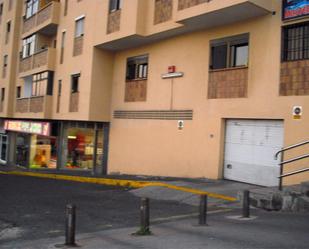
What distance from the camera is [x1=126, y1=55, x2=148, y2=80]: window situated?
20.3 m

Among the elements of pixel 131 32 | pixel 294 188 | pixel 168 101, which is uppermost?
pixel 131 32

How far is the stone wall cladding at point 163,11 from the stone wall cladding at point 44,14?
10.8 meters

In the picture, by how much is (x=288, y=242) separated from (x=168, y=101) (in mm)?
11598

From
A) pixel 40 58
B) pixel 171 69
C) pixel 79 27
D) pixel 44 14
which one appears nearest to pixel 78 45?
pixel 79 27

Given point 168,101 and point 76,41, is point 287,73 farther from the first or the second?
point 76,41

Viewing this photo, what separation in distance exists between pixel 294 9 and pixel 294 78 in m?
2.09

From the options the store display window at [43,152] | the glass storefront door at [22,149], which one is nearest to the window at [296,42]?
the store display window at [43,152]

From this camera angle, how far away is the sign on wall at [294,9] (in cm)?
1287

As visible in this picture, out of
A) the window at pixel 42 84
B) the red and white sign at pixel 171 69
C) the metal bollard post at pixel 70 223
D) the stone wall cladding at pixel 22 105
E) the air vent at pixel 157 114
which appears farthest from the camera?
the stone wall cladding at pixel 22 105

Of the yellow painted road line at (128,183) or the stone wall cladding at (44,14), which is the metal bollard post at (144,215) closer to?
the yellow painted road line at (128,183)

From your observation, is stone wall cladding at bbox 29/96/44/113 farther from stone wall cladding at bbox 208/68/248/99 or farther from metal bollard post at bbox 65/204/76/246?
metal bollard post at bbox 65/204/76/246

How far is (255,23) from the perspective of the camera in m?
14.6

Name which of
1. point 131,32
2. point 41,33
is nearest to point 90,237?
point 131,32

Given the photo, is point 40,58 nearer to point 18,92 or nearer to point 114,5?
point 18,92
